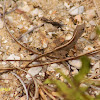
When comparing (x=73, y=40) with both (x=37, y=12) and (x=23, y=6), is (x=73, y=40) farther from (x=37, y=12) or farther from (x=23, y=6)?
(x=23, y=6)

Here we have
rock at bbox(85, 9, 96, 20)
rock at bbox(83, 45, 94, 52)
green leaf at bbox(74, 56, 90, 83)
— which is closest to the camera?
green leaf at bbox(74, 56, 90, 83)

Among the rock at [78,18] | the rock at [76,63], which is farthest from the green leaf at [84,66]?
the rock at [78,18]

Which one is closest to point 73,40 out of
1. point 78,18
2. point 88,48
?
point 88,48

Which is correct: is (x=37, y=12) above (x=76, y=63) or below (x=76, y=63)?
above

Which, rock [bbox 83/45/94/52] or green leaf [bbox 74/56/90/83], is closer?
green leaf [bbox 74/56/90/83]

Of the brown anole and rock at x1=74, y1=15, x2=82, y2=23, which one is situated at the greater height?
rock at x1=74, y1=15, x2=82, y2=23

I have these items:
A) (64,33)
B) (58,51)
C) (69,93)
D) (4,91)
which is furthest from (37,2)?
(69,93)

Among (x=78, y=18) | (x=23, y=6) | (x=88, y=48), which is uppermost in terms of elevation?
(x=23, y=6)

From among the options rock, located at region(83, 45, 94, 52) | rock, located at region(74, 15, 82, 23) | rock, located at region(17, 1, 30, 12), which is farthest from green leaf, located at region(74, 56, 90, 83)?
rock, located at region(17, 1, 30, 12)

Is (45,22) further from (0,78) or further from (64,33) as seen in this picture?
(0,78)

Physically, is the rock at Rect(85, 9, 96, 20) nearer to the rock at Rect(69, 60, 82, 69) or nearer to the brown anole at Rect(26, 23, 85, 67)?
the brown anole at Rect(26, 23, 85, 67)

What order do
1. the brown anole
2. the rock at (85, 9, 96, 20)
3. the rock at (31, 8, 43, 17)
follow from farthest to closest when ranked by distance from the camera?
the rock at (31, 8, 43, 17)
the rock at (85, 9, 96, 20)
the brown anole
